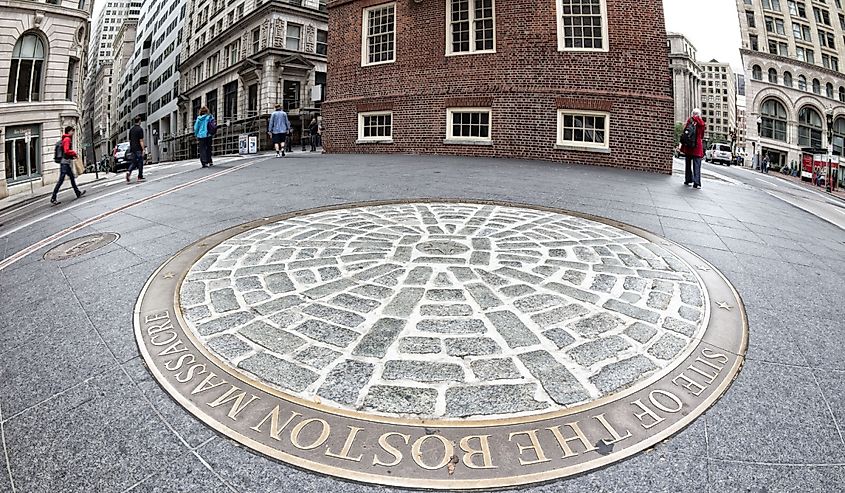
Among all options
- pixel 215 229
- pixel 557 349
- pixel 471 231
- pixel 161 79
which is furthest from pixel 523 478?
pixel 161 79

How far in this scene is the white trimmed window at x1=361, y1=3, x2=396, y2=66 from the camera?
18.7 m

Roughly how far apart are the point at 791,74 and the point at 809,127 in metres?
7.34

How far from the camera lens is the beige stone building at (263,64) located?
36531 mm

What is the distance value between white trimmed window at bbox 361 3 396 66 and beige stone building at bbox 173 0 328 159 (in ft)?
39.8

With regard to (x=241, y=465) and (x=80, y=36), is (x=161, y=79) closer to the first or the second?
(x=80, y=36)

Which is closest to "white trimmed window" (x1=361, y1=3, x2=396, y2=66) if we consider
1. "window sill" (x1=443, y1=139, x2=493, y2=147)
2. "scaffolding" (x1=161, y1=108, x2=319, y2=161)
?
"window sill" (x1=443, y1=139, x2=493, y2=147)

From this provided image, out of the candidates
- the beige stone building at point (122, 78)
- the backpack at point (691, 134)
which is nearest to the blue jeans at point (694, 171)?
the backpack at point (691, 134)

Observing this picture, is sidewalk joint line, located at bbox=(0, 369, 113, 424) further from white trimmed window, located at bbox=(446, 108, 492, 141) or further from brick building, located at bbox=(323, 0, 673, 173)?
white trimmed window, located at bbox=(446, 108, 492, 141)

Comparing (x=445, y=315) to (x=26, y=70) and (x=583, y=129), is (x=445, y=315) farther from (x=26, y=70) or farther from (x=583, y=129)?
(x=26, y=70)

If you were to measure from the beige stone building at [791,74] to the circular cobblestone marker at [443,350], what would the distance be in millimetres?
64173

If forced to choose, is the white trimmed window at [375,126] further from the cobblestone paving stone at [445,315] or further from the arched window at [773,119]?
the arched window at [773,119]

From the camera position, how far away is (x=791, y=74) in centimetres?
5712

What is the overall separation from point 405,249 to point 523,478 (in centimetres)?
320

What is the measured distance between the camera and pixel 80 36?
28109 millimetres
